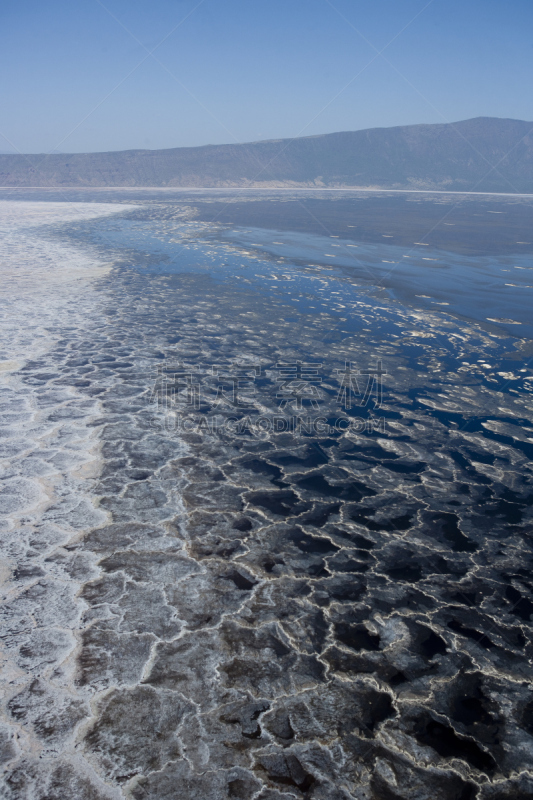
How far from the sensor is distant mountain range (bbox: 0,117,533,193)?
77.2 metres

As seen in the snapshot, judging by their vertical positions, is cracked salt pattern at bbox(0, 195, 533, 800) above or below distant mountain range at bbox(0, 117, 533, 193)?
below

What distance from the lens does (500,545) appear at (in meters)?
4.40

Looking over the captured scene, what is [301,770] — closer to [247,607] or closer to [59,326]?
[247,607]

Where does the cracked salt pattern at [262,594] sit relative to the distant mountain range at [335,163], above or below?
below

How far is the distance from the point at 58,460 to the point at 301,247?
52.5 ft

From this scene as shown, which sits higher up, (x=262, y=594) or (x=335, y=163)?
(x=335, y=163)

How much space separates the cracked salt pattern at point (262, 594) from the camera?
267cm

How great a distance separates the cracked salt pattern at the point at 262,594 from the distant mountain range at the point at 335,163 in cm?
7762

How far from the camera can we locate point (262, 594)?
3.81 meters

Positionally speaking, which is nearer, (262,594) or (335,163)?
(262,594)

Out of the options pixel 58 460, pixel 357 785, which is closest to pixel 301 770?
pixel 357 785

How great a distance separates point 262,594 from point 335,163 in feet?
339

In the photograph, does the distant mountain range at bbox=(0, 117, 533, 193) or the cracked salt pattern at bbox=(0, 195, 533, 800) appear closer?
the cracked salt pattern at bbox=(0, 195, 533, 800)

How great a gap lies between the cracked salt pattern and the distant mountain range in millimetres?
77623
